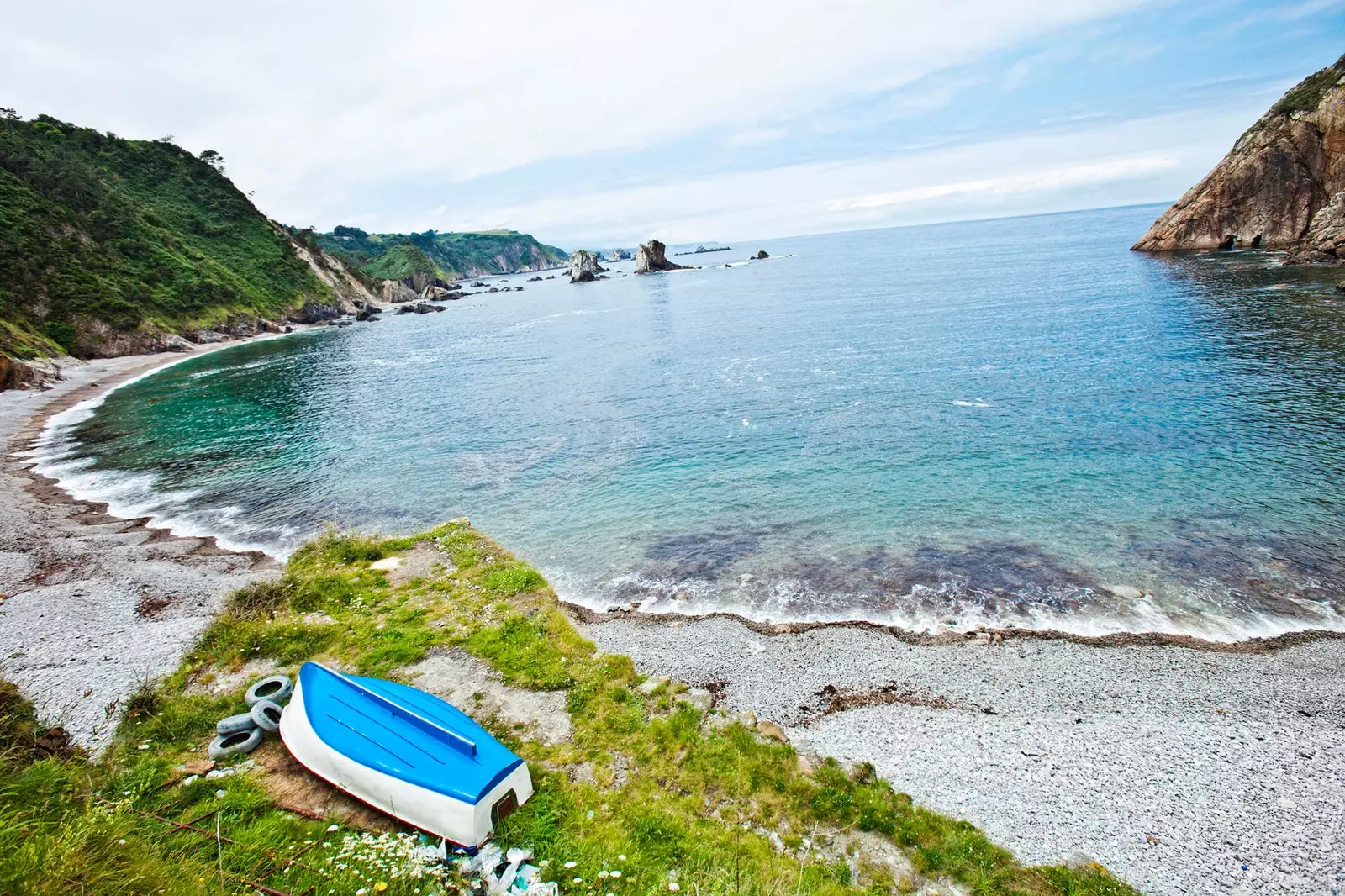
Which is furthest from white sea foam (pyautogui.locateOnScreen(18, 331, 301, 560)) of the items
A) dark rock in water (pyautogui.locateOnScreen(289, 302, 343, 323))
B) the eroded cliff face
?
the eroded cliff face

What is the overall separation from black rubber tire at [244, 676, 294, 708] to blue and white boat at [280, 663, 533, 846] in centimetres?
181

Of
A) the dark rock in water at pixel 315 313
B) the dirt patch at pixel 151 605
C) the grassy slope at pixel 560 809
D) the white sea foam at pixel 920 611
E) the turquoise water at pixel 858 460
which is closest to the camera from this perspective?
the grassy slope at pixel 560 809

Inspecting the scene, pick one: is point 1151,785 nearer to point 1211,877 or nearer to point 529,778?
point 1211,877

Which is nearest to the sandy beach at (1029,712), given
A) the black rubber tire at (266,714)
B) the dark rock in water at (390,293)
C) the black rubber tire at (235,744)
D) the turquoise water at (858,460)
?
the turquoise water at (858,460)

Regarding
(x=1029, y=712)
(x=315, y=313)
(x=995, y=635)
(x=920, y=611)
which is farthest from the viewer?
(x=315, y=313)

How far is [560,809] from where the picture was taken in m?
13.2

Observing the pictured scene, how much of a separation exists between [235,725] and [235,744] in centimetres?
48

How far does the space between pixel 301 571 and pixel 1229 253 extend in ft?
509

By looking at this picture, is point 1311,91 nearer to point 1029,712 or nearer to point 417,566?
point 1029,712

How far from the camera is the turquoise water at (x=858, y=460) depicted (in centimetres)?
2461

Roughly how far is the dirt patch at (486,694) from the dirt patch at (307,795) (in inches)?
152

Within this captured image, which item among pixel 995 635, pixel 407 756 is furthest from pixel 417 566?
pixel 995 635

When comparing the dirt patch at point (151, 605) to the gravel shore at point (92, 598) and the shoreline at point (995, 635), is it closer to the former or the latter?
the gravel shore at point (92, 598)

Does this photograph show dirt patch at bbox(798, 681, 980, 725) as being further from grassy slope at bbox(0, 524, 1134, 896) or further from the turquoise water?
the turquoise water
